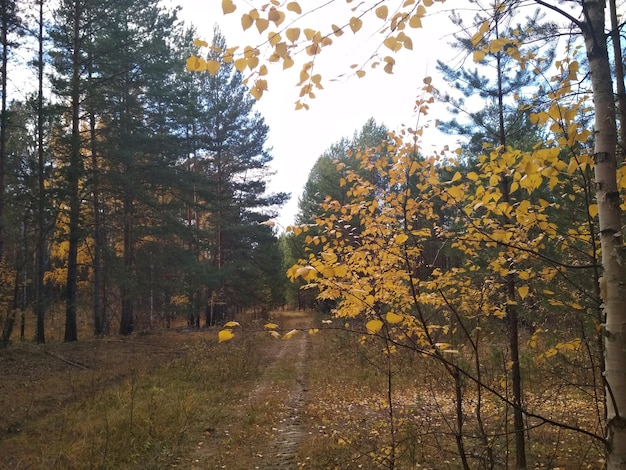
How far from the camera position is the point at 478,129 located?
7129 millimetres

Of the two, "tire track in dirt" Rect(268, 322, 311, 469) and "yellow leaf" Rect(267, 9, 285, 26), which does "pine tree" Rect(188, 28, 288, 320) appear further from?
"yellow leaf" Rect(267, 9, 285, 26)

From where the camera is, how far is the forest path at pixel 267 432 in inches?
223

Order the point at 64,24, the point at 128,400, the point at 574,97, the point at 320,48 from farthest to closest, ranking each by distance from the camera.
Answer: the point at 64,24 → the point at 128,400 → the point at 574,97 → the point at 320,48

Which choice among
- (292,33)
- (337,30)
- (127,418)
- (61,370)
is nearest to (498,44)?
(337,30)

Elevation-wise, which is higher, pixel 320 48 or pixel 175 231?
pixel 175 231

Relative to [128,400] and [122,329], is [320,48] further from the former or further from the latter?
[122,329]

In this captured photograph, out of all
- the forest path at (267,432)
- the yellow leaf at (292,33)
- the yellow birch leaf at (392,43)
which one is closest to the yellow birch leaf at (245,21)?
the yellow leaf at (292,33)

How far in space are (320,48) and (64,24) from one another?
56.0 feet

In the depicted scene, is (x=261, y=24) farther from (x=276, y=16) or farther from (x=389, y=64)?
(x=389, y=64)

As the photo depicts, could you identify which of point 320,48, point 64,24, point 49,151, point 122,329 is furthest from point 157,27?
point 320,48

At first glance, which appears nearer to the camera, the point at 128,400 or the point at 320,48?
the point at 320,48

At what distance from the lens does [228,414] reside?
7844 millimetres

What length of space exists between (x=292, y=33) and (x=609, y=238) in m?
1.35

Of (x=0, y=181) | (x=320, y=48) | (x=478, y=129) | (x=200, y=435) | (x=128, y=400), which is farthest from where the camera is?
(x=0, y=181)
